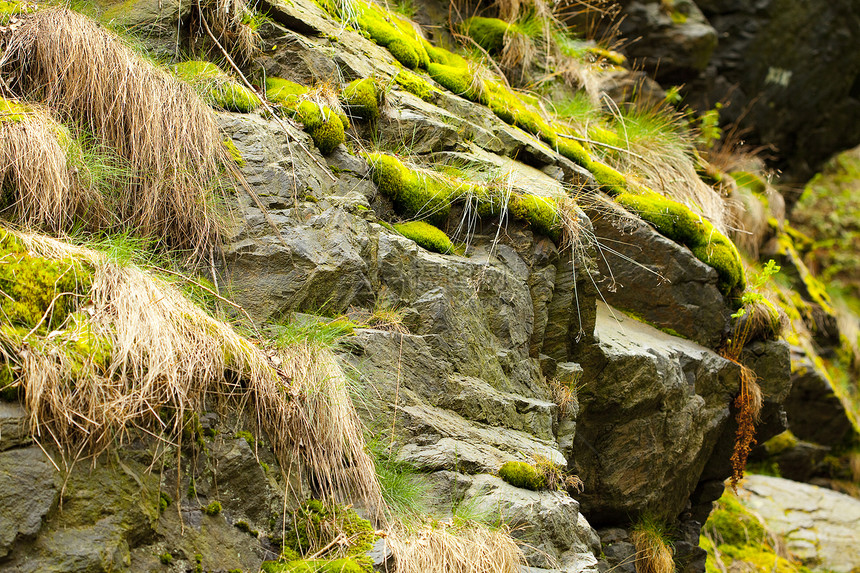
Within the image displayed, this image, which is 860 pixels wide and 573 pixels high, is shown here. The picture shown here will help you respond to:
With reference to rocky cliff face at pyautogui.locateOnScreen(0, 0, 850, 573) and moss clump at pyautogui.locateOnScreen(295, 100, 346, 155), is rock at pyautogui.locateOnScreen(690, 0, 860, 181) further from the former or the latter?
moss clump at pyautogui.locateOnScreen(295, 100, 346, 155)

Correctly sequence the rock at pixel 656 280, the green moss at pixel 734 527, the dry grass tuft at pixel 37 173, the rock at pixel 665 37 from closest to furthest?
1. the dry grass tuft at pixel 37 173
2. the rock at pixel 656 280
3. the green moss at pixel 734 527
4. the rock at pixel 665 37

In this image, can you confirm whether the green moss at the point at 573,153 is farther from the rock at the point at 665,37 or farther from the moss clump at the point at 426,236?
the rock at the point at 665,37

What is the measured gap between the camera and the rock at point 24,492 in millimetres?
2078

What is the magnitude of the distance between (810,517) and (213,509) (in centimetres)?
749

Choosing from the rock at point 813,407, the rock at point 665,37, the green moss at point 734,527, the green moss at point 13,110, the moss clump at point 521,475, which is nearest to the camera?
the green moss at point 13,110

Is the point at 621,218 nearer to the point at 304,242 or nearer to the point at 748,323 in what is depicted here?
the point at 748,323

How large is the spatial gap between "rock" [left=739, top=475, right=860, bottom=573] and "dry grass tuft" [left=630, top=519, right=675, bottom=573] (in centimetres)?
320

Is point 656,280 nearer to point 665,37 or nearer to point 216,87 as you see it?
point 216,87

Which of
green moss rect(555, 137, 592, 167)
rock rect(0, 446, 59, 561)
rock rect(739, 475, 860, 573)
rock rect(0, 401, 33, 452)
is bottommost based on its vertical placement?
rock rect(739, 475, 860, 573)

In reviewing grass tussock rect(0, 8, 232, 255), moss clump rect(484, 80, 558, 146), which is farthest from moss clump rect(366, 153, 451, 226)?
moss clump rect(484, 80, 558, 146)

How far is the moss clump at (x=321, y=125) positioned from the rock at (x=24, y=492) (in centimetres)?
227

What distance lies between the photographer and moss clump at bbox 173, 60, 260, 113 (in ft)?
12.2

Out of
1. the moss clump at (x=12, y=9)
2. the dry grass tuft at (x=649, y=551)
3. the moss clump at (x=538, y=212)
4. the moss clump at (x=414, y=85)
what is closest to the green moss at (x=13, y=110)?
the moss clump at (x=12, y=9)

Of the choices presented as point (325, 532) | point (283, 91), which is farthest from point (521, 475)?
point (283, 91)
